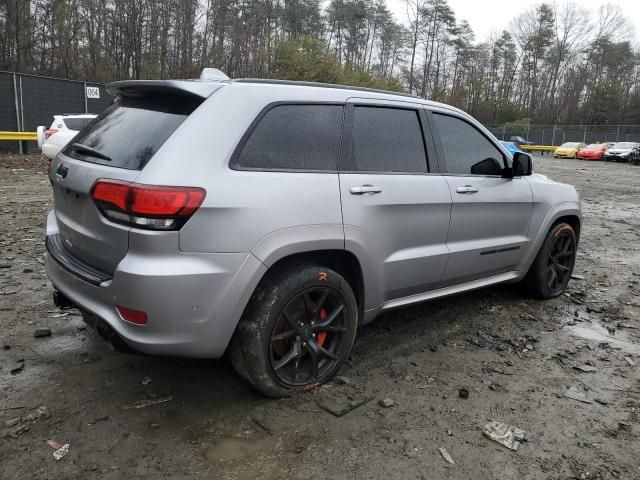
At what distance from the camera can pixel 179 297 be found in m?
2.53

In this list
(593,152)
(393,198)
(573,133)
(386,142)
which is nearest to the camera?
(393,198)

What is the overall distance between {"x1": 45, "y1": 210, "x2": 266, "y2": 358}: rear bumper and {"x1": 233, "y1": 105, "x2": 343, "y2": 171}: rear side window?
1.84ft

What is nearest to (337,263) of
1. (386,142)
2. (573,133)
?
(386,142)

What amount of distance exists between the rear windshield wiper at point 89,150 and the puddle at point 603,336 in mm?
3847

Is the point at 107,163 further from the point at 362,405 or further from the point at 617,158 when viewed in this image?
the point at 617,158

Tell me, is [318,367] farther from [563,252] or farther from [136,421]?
[563,252]

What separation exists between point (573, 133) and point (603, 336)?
178 feet

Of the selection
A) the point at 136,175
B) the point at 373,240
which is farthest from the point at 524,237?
the point at 136,175

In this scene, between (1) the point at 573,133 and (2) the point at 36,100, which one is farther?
(1) the point at 573,133

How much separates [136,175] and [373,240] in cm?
144

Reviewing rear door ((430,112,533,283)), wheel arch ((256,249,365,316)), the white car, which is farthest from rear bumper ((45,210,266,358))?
the white car

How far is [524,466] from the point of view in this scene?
8.53 feet

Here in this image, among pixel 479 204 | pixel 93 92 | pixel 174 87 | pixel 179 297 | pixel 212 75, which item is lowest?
pixel 179 297

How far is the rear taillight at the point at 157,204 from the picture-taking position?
2484 mm
